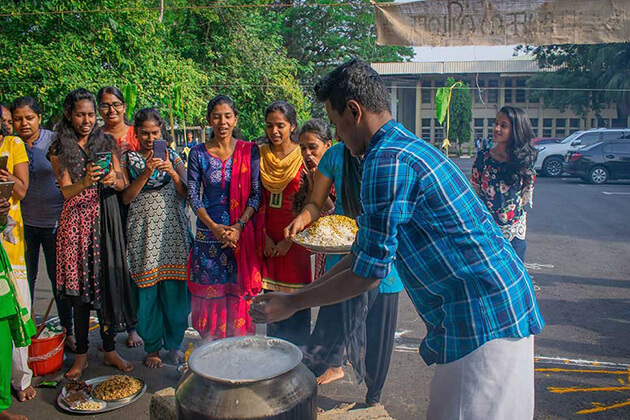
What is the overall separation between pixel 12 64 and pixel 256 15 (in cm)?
947

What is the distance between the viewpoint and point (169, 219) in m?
3.91

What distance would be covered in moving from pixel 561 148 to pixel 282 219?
16768mm

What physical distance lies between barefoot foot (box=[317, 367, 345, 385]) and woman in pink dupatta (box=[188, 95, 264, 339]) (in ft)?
2.32

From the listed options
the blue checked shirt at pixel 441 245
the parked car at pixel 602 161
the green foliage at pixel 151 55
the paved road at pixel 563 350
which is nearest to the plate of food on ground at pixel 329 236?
the paved road at pixel 563 350

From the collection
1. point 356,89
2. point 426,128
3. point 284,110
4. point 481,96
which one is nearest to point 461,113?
point 481,96

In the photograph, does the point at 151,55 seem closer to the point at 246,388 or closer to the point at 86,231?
the point at 86,231

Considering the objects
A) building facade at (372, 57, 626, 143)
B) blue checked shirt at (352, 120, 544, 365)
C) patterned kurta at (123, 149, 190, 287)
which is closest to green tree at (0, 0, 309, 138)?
patterned kurta at (123, 149, 190, 287)

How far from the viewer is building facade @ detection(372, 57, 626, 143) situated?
34.7 m

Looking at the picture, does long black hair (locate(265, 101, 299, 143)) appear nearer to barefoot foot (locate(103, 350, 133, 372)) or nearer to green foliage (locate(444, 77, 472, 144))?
barefoot foot (locate(103, 350, 133, 372))

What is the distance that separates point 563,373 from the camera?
3785 millimetres

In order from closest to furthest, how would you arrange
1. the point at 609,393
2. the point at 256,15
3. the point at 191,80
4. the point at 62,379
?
1. the point at 609,393
2. the point at 62,379
3. the point at 191,80
4. the point at 256,15

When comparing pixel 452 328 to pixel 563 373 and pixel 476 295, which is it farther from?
pixel 563 373

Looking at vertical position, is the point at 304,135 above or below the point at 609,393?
above

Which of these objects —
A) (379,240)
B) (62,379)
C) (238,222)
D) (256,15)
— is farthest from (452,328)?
(256,15)
